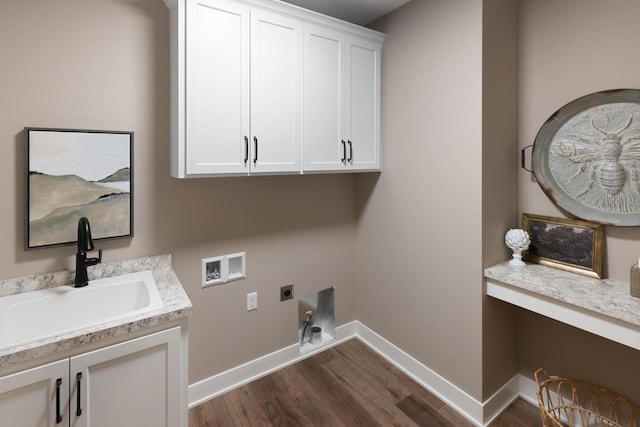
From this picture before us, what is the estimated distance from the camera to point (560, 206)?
1.79 m

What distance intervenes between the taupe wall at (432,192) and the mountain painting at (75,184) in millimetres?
1654

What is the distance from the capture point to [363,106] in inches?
88.1

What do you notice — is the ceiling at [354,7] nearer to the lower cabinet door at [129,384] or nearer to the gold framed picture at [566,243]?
the gold framed picture at [566,243]

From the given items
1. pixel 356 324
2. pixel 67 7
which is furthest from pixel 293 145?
pixel 356 324

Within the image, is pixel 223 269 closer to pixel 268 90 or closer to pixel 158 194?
pixel 158 194

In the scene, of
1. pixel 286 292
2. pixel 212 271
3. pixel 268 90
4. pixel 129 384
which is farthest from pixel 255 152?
pixel 129 384

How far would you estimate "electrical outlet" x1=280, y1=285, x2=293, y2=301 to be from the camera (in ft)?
7.72

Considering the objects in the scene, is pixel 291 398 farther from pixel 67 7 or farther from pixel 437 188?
pixel 67 7

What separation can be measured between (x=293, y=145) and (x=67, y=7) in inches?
49.3

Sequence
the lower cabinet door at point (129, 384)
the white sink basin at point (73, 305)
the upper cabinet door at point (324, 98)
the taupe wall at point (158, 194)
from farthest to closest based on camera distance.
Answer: the upper cabinet door at point (324, 98) → the taupe wall at point (158, 194) → the white sink basin at point (73, 305) → the lower cabinet door at point (129, 384)

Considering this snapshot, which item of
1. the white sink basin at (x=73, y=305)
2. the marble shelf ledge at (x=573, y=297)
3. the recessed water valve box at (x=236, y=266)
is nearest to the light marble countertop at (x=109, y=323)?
the white sink basin at (x=73, y=305)

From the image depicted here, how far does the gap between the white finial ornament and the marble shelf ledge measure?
0.04 m

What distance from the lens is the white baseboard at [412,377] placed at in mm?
1897

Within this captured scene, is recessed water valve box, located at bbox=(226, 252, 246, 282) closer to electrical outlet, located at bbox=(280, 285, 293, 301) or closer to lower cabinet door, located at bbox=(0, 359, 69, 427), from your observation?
electrical outlet, located at bbox=(280, 285, 293, 301)
